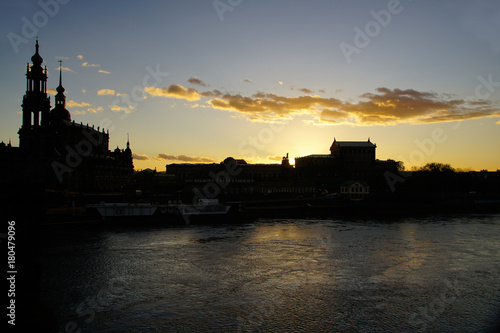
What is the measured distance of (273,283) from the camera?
2247 cm

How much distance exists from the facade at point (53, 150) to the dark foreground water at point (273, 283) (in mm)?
45589

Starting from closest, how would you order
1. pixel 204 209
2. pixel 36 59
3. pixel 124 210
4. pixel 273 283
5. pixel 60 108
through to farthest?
pixel 273 283
pixel 124 210
pixel 204 209
pixel 36 59
pixel 60 108

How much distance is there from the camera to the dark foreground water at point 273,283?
55.6 ft

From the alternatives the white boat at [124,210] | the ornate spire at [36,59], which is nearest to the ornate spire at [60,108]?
the ornate spire at [36,59]

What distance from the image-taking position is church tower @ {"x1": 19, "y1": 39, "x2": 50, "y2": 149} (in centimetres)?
8006

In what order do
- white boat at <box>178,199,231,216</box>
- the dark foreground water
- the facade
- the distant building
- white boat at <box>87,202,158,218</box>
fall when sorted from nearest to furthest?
the dark foreground water < white boat at <box>87,202,158,218</box> < white boat at <box>178,199,231,216</box> < the facade < the distant building

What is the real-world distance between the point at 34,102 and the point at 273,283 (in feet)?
254

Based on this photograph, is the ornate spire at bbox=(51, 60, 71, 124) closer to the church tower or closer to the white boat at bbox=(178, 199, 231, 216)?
the church tower

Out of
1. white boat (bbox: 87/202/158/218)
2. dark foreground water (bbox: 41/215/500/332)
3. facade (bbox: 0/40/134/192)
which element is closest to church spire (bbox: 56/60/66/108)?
facade (bbox: 0/40/134/192)

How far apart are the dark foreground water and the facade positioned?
150 ft

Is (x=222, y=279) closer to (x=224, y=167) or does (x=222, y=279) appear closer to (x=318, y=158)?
(x=224, y=167)

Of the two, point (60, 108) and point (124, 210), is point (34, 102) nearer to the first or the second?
point (60, 108)

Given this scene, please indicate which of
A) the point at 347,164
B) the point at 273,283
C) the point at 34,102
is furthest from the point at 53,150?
the point at 347,164

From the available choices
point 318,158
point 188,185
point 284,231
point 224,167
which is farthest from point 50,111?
point 318,158
